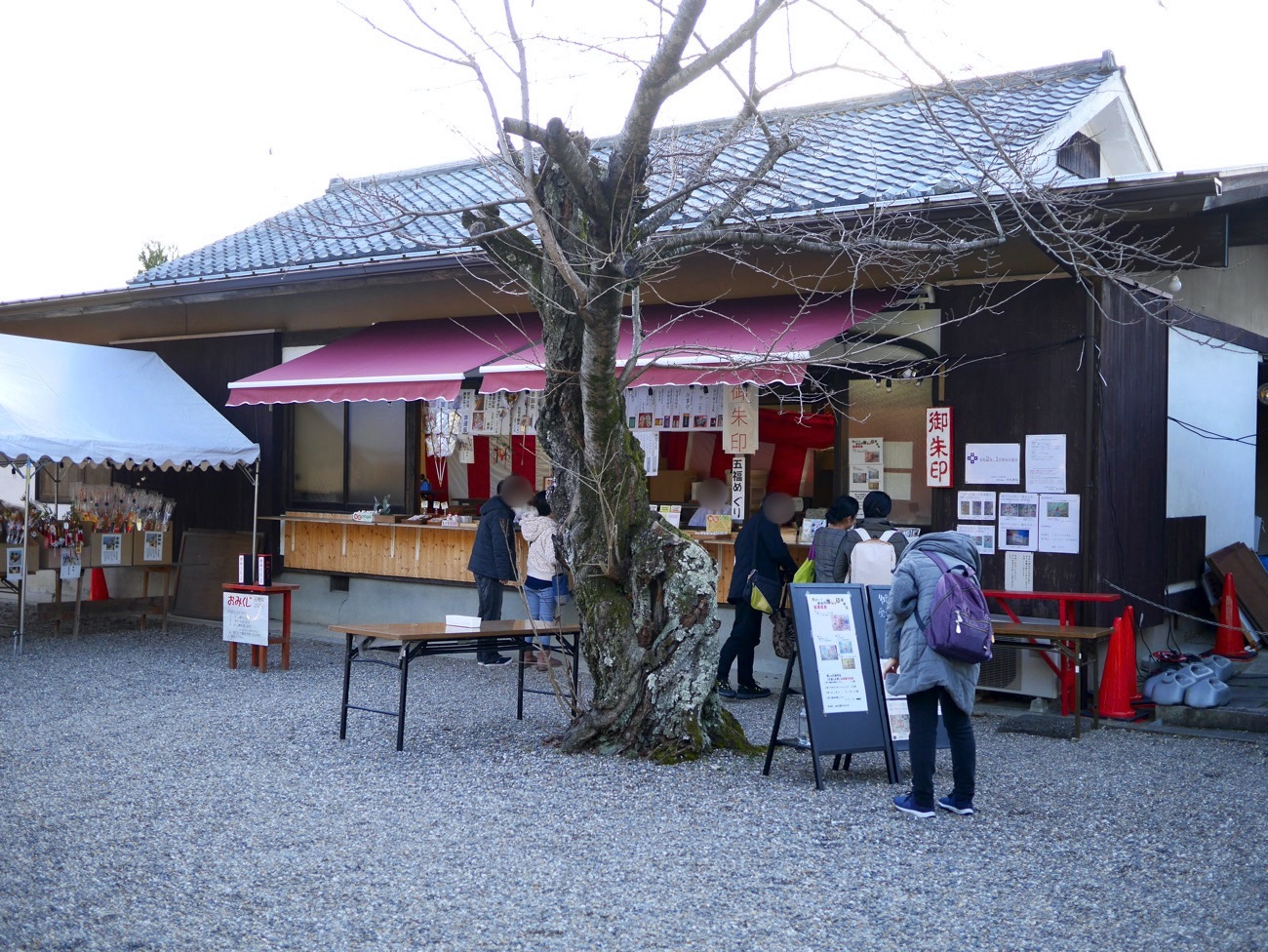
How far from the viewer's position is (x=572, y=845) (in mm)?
5395

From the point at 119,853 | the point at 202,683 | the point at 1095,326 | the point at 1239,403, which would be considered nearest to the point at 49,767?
the point at 119,853

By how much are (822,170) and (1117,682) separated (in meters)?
5.04

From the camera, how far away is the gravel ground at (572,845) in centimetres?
437

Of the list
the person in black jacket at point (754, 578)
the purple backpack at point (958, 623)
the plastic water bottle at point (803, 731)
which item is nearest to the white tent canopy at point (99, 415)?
the person in black jacket at point (754, 578)

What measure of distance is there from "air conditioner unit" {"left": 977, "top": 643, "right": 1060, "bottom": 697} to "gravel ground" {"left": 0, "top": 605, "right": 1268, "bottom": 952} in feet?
2.92

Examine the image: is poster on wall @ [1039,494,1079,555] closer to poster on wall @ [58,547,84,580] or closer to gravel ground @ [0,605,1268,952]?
gravel ground @ [0,605,1268,952]

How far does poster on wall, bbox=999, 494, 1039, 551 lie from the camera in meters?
9.12

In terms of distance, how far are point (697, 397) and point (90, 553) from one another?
6334mm

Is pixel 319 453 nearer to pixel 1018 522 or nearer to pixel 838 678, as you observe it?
pixel 1018 522

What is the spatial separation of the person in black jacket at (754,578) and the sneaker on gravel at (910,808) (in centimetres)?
329

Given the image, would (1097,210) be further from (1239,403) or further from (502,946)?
(502,946)

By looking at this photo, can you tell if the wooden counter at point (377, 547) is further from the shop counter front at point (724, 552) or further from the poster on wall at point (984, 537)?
the poster on wall at point (984, 537)

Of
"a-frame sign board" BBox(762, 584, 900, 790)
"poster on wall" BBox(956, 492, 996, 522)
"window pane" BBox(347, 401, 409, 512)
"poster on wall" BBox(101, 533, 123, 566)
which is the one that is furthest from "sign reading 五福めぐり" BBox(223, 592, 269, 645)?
Answer: "poster on wall" BBox(956, 492, 996, 522)

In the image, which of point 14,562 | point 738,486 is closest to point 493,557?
point 738,486
